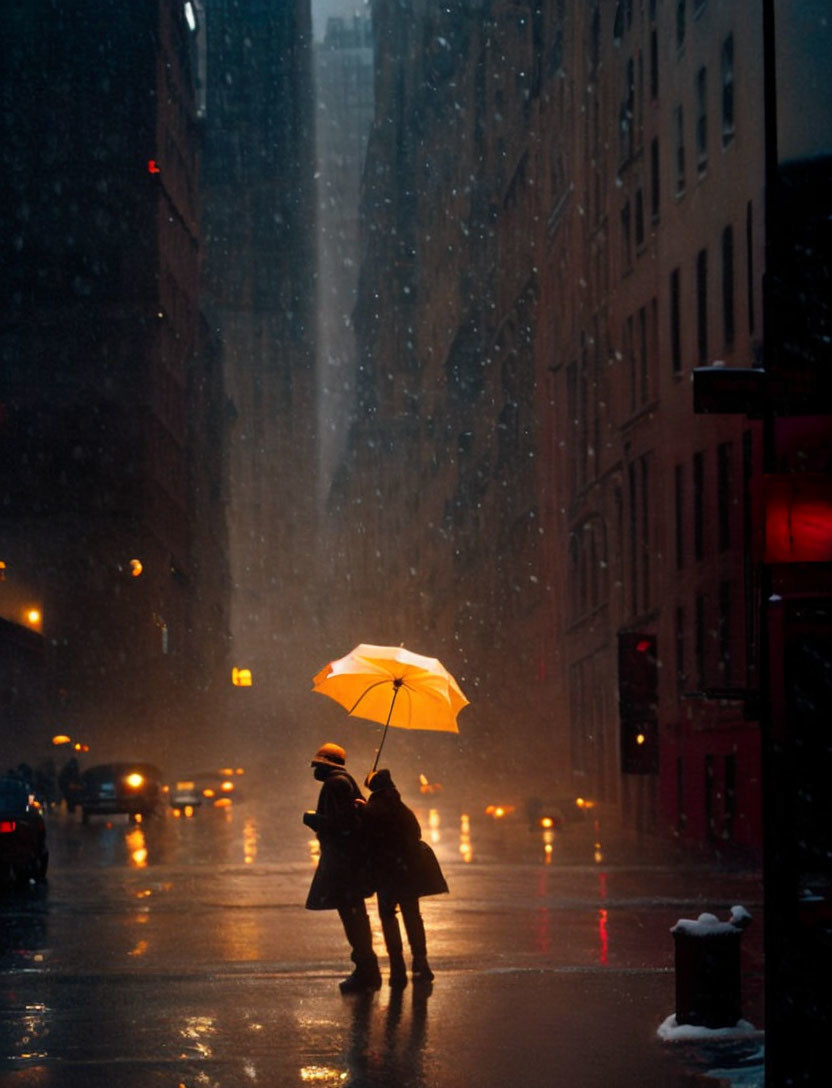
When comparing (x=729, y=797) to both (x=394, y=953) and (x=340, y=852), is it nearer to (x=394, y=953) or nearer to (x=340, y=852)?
(x=394, y=953)

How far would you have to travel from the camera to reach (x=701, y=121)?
139 feet

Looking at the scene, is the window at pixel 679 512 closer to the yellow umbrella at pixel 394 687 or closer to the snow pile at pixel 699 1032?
the yellow umbrella at pixel 394 687

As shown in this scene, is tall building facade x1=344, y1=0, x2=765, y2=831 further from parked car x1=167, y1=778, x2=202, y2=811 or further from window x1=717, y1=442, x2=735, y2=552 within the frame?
parked car x1=167, y1=778, x2=202, y2=811

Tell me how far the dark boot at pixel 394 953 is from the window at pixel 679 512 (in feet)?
99.6

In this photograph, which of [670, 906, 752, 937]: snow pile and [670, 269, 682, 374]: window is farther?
[670, 269, 682, 374]: window

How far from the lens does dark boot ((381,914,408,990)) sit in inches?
547

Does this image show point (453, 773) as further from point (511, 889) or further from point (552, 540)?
point (511, 889)

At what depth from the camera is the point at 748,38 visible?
37844 millimetres

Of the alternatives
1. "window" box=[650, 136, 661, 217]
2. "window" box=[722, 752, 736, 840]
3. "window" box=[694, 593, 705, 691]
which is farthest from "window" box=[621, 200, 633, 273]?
"window" box=[722, 752, 736, 840]

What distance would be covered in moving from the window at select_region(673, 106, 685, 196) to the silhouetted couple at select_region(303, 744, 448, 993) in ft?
107

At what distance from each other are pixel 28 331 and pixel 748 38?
256ft

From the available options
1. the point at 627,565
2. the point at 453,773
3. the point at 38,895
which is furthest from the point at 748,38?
the point at 453,773

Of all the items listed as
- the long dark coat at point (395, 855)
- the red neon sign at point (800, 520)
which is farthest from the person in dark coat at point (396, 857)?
the red neon sign at point (800, 520)

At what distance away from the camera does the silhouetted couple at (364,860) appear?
13.6m
